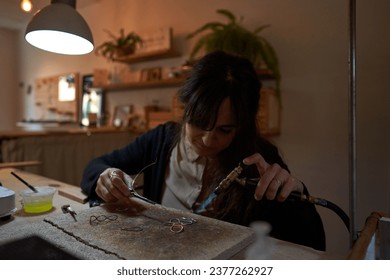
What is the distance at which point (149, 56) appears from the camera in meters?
2.16

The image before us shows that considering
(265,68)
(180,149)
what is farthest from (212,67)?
(265,68)

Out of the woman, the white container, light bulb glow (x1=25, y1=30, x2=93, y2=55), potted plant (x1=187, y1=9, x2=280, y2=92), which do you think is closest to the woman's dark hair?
the woman

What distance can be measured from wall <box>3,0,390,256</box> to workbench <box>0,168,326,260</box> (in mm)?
786

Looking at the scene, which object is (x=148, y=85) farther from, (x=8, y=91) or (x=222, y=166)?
(x=8, y=91)

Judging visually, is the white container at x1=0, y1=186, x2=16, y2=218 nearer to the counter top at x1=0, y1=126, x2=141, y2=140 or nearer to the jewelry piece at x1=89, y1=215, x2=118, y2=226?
the jewelry piece at x1=89, y1=215, x2=118, y2=226

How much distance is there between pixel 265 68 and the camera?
1.54m

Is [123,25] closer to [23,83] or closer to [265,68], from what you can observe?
[265,68]

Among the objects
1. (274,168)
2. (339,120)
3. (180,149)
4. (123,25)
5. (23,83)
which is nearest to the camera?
(274,168)

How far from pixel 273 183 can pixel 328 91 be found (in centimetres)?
110

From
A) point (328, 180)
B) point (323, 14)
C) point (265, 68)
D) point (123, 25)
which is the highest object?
point (123, 25)

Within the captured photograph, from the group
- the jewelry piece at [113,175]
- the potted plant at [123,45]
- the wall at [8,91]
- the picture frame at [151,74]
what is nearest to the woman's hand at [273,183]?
the jewelry piece at [113,175]

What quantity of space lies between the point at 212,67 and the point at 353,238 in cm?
53

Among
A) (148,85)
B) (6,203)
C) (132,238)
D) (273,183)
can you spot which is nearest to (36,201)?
(6,203)

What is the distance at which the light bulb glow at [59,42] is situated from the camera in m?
0.82
